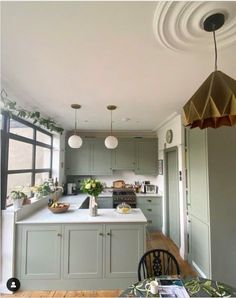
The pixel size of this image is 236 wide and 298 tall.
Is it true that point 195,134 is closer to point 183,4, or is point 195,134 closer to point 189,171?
point 189,171

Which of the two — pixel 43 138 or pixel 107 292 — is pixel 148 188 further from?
pixel 107 292

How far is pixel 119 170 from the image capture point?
5969 millimetres

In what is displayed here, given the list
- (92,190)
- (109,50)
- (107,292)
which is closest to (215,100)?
(109,50)

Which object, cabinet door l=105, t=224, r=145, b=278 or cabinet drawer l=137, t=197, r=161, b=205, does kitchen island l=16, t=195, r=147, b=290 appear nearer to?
cabinet door l=105, t=224, r=145, b=278

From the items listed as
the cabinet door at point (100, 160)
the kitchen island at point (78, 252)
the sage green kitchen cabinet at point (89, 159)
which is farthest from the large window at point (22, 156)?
the cabinet door at point (100, 160)

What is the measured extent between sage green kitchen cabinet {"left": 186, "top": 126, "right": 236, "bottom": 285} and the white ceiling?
815 mm

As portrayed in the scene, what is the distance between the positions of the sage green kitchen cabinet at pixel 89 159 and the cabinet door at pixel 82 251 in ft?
9.29

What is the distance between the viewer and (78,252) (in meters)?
2.86

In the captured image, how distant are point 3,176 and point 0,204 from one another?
14.6 inches

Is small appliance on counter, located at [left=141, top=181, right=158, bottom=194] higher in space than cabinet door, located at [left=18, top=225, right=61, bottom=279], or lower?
higher

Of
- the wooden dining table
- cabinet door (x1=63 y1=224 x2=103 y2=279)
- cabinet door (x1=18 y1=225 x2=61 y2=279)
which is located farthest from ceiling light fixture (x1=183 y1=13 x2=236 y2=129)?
cabinet door (x1=18 y1=225 x2=61 y2=279)

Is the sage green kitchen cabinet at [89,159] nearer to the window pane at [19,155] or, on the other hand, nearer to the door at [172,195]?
the door at [172,195]

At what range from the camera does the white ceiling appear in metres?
1.32

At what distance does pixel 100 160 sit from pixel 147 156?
50.8 inches
